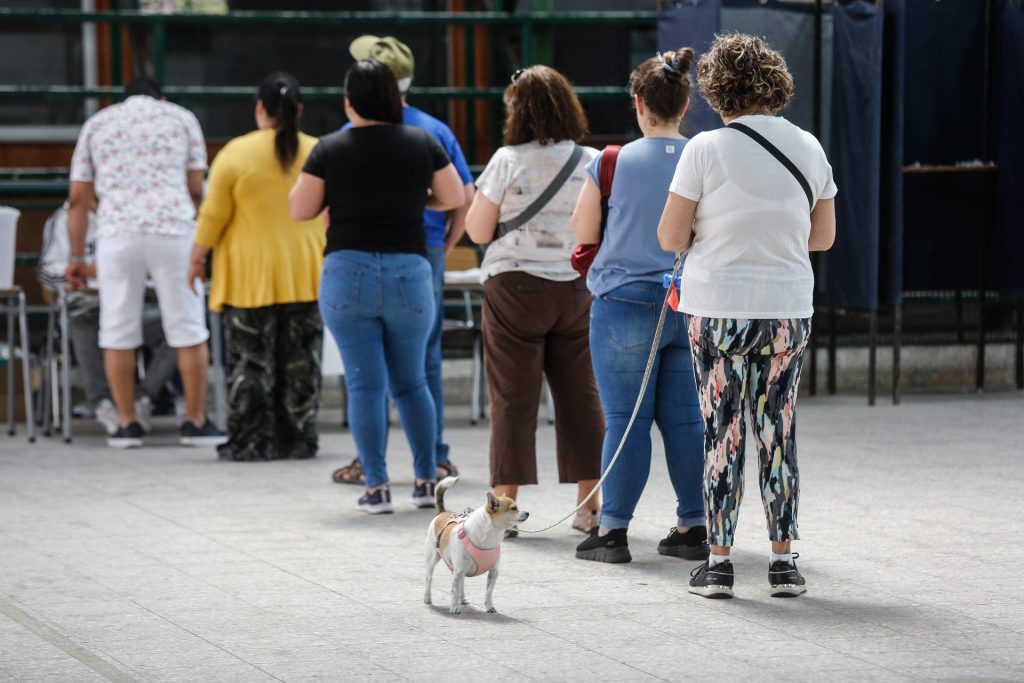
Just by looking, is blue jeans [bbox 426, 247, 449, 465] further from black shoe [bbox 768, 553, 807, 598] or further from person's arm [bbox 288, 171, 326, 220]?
black shoe [bbox 768, 553, 807, 598]

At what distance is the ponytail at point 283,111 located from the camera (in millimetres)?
8547

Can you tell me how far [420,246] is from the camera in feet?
24.0

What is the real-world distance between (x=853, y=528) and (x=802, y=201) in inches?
73.5

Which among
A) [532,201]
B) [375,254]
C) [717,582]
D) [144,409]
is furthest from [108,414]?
[717,582]

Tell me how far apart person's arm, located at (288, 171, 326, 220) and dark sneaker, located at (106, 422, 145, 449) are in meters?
2.84

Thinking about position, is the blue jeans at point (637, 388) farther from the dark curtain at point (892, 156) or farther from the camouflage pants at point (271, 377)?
the dark curtain at point (892, 156)

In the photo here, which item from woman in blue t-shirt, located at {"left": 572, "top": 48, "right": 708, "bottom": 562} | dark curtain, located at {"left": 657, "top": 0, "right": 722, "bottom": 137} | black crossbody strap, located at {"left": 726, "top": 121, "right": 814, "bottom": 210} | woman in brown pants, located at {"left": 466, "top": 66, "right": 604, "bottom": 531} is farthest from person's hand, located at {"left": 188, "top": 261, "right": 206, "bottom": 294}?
black crossbody strap, located at {"left": 726, "top": 121, "right": 814, "bottom": 210}

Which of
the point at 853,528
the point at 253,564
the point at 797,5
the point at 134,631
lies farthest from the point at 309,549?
the point at 797,5

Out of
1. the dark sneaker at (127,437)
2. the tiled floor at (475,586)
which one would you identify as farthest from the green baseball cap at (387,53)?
the dark sneaker at (127,437)

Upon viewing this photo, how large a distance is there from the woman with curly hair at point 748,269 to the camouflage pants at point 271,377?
3.75m

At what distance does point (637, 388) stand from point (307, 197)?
1.86 m

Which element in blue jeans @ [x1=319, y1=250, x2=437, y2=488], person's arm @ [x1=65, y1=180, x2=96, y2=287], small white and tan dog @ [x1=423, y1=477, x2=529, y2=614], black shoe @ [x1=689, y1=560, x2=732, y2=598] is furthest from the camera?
person's arm @ [x1=65, y1=180, x2=96, y2=287]

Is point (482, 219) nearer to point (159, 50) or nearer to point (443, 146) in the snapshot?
point (443, 146)

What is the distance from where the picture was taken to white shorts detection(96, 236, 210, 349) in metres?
9.34
